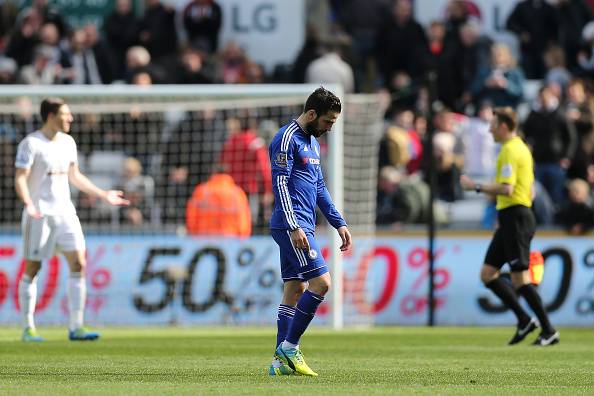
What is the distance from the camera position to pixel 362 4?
24234 millimetres

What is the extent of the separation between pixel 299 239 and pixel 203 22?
1425 centimetres

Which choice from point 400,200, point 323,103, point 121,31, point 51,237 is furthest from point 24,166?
point 121,31

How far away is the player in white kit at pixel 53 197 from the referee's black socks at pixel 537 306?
426 centimetres

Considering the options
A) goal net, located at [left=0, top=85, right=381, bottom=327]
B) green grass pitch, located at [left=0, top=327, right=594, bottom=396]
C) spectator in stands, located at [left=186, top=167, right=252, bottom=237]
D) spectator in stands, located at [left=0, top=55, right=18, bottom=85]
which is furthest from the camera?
spectator in stands, located at [left=0, top=55, right=18, bottom=85]

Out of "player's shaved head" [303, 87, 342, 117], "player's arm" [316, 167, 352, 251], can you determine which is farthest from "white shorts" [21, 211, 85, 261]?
"player's shaved head" [303, 87, 342, 117]

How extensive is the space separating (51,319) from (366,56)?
8135mm

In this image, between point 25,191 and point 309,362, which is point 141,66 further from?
point 309,362

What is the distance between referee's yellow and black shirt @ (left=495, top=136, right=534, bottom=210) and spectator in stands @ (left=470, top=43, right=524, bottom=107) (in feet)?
25.7

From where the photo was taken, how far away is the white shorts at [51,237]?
1467 centimetres

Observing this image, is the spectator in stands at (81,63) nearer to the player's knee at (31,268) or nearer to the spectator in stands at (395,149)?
the spectator in stands at (395,149)

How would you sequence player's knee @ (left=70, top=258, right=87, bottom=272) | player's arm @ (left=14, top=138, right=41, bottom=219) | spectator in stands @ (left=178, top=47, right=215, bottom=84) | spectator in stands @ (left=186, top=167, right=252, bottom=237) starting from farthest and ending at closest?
spectator in stands @ (left=178, top=47, right=215, bottom=84) < spectator in stands @ (left=186, top=167, right=252, bottom=237) < player's knee @ (left=70, top=258, right=87, bottom=272) < player's arm @ (left=14, top=138, right=41, bottom=219)

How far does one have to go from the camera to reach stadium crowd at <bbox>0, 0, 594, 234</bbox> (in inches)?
813

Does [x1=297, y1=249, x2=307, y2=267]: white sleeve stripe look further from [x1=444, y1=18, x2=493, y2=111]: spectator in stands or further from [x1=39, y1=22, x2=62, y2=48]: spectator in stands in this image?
[x1=39, y1=22, x2=62, y2=48]: spectator in stands

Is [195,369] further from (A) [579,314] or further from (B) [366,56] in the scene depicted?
(B) [366,56]
